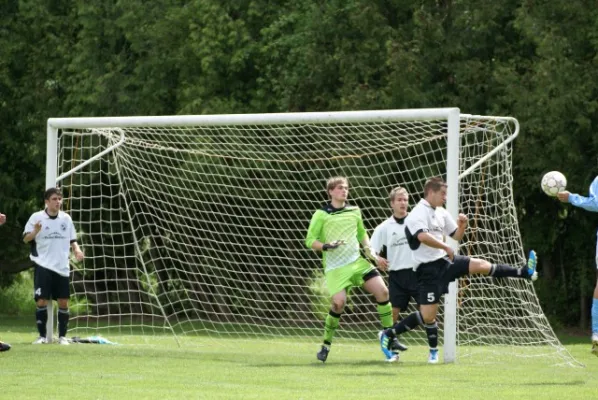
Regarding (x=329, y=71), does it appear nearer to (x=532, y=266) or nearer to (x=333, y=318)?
(x=333, y=318)

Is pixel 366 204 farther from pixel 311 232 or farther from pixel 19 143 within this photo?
pixel 19 143

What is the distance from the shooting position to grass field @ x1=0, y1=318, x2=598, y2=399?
8969 mm

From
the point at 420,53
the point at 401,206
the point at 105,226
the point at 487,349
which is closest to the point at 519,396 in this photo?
the point at 401,206

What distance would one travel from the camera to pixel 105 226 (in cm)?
2281

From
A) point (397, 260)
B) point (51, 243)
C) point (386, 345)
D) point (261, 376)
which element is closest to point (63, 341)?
point (51, 243)

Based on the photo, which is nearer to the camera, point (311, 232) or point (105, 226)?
point (311, 232)

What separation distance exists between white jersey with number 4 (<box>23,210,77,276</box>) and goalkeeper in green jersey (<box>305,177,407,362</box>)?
3.69m

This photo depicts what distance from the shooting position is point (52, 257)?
1429 cm

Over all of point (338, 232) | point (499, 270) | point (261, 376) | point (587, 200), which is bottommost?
point (261, 376)

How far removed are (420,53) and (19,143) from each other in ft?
30.8

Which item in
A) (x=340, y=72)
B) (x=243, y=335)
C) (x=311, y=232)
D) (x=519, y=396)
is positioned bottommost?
(x=243, y=335)

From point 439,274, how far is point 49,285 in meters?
5.16

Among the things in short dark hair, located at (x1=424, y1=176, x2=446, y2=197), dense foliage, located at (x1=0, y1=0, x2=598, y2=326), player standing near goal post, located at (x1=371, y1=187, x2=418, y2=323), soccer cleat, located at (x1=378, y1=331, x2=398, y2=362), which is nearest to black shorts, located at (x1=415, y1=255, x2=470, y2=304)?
short dark hair, located at (x1=424, y1=176, x2=446, y2=197)

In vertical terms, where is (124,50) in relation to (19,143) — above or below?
above
